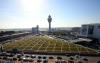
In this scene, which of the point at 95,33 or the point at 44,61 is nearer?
the point at 44,61

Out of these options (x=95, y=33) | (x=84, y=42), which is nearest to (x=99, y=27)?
(x=95, y=33)

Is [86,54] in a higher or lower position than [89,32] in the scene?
lower

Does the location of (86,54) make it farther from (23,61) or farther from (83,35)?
(83,35)

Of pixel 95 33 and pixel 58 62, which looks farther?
pixel 95 33

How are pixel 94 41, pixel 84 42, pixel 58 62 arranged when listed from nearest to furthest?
pixel 58 62 < pixel 84 42 < pixel 94 41

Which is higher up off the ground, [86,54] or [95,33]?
[95,33]

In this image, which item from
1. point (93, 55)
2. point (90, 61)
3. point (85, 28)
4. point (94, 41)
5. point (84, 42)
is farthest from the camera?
point (85, 28)

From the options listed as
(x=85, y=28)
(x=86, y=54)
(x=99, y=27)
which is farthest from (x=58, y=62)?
(x=85, y=28)

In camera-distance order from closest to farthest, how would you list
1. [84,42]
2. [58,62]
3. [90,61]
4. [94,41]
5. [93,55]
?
[58,62]
[90,61]
[93,55]
[84,42]
[94,41]

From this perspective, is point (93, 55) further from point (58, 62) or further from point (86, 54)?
point (58, 62)
